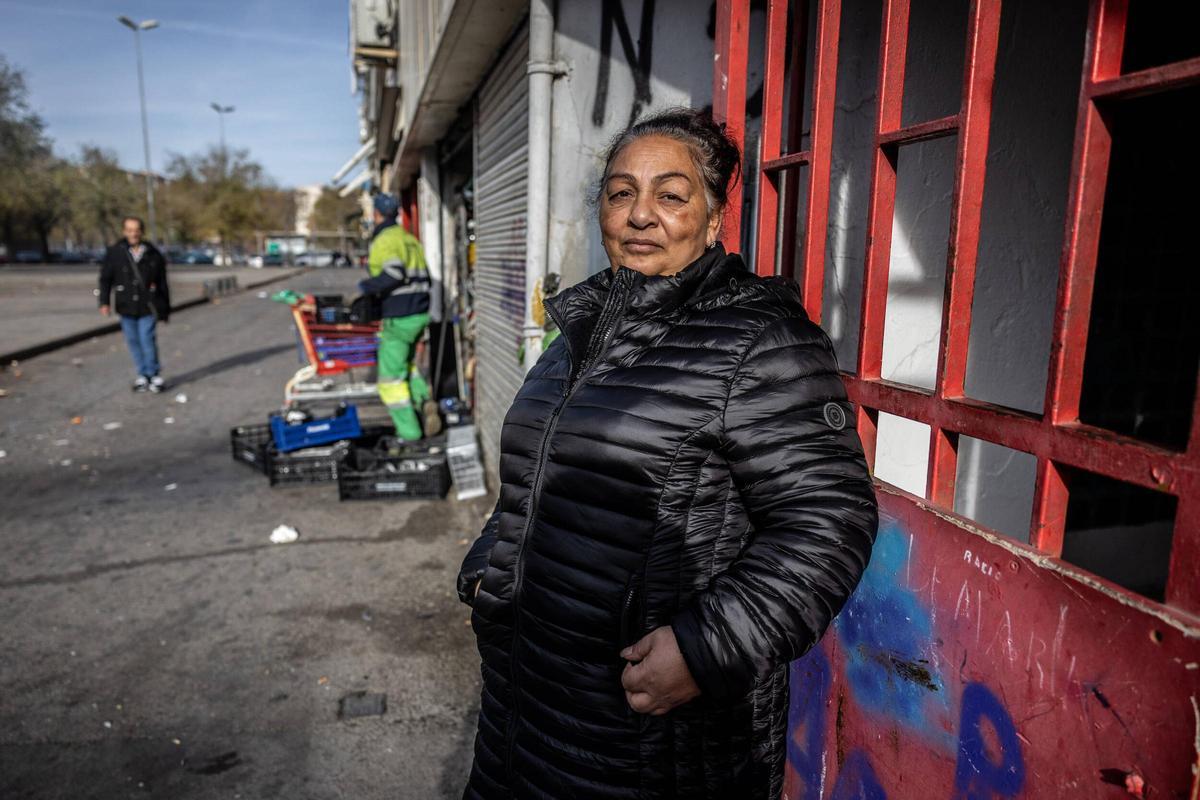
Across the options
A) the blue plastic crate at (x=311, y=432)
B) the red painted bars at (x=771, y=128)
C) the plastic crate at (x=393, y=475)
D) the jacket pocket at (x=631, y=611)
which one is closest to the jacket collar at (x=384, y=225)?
the blue plastic crate at (x=311, y=432)

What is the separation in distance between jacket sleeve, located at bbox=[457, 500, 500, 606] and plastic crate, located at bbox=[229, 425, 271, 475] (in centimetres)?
494

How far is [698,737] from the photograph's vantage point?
1.46 meters

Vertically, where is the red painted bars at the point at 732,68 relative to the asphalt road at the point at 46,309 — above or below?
above

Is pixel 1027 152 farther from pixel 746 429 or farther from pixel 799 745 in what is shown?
pixel 799 745

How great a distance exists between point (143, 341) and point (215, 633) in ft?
23.2

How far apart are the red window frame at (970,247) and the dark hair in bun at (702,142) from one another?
23 centimetres

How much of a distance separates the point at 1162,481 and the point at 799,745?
1250 millimetres

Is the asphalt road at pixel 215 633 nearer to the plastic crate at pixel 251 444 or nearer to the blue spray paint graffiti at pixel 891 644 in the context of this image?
the plastic crate at pixel 251 444

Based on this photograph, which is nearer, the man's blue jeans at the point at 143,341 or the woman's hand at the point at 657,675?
the woman's hand at the point at 657,675

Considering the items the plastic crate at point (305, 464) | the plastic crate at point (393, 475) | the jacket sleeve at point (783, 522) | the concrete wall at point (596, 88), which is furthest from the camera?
the plastic crate at point (305, 464)

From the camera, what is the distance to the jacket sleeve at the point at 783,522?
1.27 metres

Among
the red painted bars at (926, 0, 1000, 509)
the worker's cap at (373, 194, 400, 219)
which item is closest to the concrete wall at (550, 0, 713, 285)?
the red painted bars at (926, 0, 1000, 509)

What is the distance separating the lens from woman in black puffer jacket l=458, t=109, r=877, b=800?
50.8 inches

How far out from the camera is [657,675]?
1.34 metres
